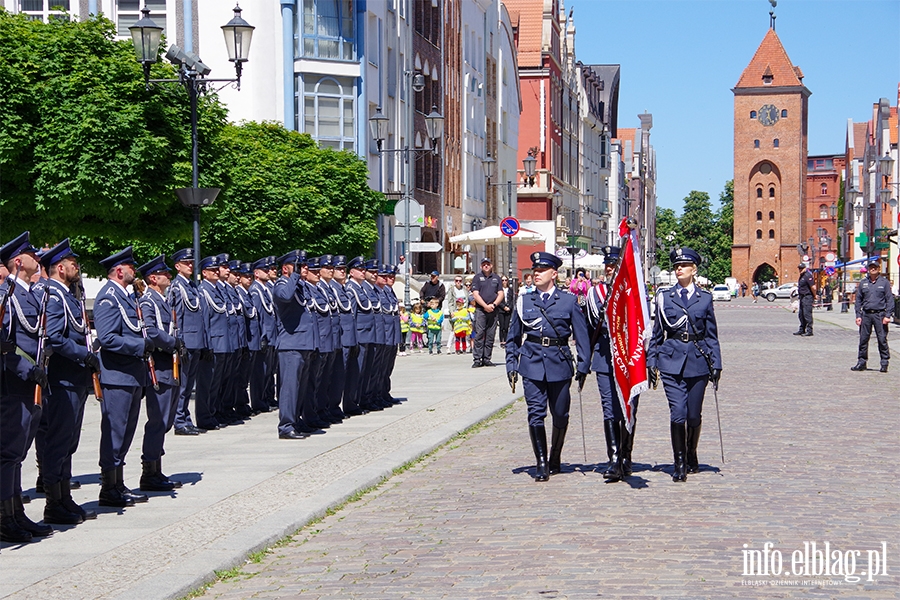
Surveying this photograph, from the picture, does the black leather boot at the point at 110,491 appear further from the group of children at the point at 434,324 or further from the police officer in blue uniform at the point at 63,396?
the group of children at the point at 434,324

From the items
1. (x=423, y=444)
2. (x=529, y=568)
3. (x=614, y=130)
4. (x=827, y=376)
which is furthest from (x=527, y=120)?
(x=529, y=568)

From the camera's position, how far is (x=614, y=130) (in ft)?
479

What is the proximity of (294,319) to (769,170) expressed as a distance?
13595cm

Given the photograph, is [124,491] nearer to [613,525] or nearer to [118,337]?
[118,337]

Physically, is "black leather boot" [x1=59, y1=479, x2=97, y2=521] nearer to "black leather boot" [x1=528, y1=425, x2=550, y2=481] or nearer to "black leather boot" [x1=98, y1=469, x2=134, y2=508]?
"black leather boot" [x1=98, y1=469, x2=134, y2=508]

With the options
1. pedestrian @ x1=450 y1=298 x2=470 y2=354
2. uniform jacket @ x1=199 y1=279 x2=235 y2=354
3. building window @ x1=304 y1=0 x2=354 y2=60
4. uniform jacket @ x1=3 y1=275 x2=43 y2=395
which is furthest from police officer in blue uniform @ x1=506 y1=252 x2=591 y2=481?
building window @ x1=304 y1=0 x2=354 y2=60

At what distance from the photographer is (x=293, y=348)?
1436cm

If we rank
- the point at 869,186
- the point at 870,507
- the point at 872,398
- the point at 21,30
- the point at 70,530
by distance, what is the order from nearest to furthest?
the point at 70,530, the point at 870,507, the point at 872,398, the point at 21,30, the point at 869,186

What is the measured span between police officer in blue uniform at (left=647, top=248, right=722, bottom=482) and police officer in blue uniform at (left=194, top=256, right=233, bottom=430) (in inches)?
223

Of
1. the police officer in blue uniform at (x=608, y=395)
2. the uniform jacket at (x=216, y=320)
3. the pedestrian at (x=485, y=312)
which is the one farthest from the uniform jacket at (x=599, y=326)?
the pedestrian at (x=485, y=312)

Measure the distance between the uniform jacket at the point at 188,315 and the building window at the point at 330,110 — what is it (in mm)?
27512

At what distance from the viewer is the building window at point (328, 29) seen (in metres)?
42.1

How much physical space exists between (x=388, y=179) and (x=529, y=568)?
131ft

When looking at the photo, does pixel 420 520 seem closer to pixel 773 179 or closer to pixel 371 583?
pixel 371 583
